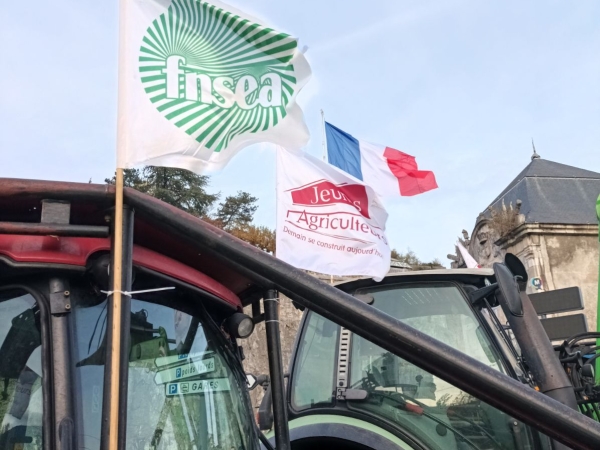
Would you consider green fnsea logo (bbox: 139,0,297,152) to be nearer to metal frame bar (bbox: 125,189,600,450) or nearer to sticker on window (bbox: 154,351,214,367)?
metal frame bar (bbox: 125,189,600,450)

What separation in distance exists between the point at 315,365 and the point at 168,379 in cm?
255

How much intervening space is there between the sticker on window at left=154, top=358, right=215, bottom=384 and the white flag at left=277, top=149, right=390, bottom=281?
279 centimetres

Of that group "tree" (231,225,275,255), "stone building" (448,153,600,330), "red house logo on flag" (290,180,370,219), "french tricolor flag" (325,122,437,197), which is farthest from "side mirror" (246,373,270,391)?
"tree" (231,225,275,255)

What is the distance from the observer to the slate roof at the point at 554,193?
2125cm

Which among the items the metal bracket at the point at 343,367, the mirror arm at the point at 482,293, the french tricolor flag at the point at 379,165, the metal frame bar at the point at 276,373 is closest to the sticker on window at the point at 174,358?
the metal frame bar at the point at 276,373

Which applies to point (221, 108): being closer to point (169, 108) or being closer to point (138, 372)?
point (169, 108)

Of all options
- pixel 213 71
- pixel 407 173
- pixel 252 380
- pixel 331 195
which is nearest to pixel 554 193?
pixel 407 173

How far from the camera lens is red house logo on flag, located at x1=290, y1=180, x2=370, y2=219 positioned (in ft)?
17.2

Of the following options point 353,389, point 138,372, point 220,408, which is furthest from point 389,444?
point 138,372

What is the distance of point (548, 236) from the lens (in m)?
20.0

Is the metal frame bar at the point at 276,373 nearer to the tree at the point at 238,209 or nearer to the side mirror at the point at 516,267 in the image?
the side mirror at the point at 516,267

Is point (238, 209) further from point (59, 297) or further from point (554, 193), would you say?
point (59, 297)

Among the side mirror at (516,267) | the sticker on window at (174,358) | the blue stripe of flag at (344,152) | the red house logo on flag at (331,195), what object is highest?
the blue stripe of flag at (344,152)

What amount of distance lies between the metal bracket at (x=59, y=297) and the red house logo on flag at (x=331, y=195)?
354 centimetres
